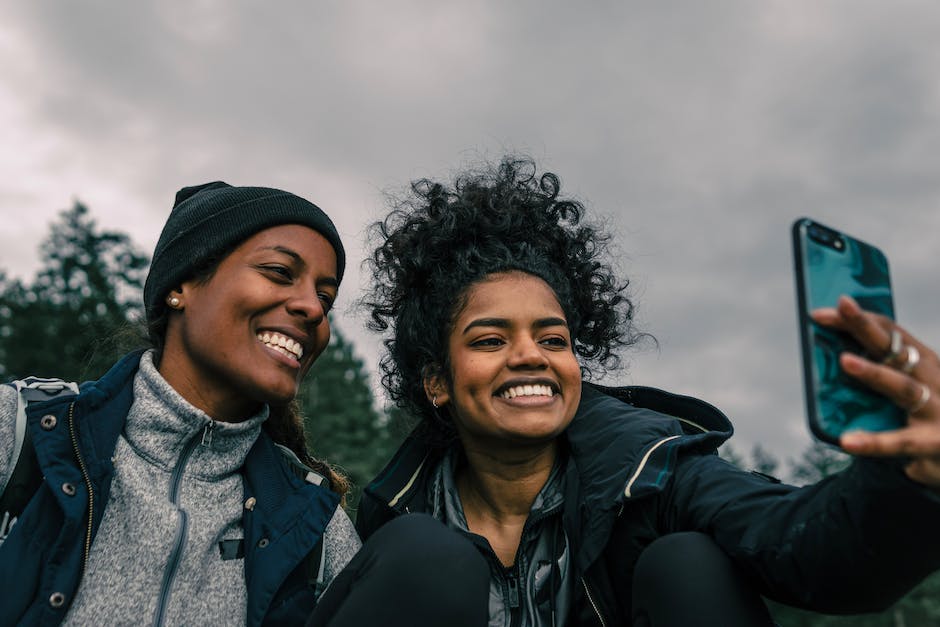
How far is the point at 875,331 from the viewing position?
6.21 ft

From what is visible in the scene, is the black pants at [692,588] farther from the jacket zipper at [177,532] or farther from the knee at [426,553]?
the jacket zipper at [177,532]

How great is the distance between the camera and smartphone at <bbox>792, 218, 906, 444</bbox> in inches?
75.4

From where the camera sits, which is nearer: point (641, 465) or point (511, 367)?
point (641, 465)

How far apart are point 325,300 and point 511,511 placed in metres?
1.52

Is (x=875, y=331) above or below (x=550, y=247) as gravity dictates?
below

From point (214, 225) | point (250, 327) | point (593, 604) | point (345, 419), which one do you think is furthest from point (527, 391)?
point (345, 419)

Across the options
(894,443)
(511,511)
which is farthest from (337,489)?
(894,443)

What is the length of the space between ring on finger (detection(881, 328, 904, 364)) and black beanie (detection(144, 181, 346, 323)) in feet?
9.77

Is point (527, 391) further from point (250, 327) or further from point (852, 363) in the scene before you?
point (852, 363)

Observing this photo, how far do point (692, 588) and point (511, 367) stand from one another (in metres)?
1.61

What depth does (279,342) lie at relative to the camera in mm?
3816

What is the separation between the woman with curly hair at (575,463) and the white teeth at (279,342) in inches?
32.8

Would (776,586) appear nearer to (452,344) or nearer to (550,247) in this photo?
(452,344)

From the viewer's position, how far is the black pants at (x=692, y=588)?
7.45 ft
